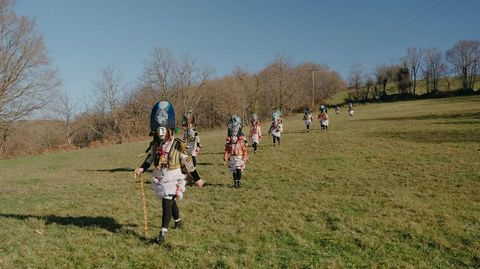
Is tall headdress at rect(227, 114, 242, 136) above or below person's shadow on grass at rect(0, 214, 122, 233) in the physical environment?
above

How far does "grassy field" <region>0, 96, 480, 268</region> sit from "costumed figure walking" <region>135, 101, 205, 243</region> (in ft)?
2.62

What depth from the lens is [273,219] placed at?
8164mm

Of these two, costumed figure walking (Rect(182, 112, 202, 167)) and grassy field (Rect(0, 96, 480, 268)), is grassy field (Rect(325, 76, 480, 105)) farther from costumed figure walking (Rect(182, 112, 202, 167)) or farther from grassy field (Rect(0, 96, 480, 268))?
grassy field (Rect(0, 96, 480, 268))

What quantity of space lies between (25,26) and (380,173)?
31259mm

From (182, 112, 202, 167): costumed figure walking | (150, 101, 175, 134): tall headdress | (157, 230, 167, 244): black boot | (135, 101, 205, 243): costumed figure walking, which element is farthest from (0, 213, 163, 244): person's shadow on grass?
(182, 112, 202, 167): costumed figure walking

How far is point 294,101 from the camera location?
7569 cm

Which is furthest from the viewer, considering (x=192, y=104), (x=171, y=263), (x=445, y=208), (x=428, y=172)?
(x=192, y=104)

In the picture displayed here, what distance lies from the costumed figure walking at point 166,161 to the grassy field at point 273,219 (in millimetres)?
798

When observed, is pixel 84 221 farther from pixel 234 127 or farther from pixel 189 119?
pixel 189 119

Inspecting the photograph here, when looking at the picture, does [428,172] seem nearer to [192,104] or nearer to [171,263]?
[171,263]

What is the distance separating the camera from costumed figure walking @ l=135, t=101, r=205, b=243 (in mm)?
7000

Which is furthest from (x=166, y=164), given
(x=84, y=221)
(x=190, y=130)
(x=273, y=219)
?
(x=190, y=130)

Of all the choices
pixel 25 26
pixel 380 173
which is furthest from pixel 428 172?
pixel 25 26

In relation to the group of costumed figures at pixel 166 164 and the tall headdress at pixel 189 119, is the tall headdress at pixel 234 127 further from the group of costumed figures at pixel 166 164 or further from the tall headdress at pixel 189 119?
the group of costumed figures at pixel 166 164
